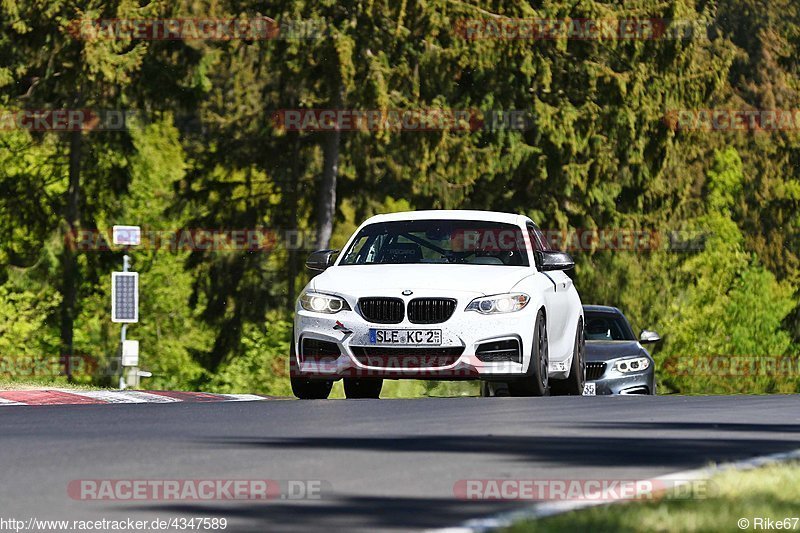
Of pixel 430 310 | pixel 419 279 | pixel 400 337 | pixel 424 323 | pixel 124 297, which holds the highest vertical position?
pixel 419 279

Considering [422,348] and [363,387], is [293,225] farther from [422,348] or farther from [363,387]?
[422,348]

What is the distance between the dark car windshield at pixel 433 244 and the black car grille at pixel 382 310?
40.4 inches

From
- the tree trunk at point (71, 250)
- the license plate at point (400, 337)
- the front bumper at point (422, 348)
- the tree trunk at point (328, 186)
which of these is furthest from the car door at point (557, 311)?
the tree trunk at point (71, 250)

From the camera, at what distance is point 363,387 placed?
63.6ft

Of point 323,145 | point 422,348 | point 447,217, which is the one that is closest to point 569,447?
point 422,348

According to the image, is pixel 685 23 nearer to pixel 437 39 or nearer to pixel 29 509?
pixel 437 39

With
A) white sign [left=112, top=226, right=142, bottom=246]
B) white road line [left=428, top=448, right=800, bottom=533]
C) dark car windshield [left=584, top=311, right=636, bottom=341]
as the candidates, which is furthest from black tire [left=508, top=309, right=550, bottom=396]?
white sign [left=112, top=226, right=142, bottom=246]

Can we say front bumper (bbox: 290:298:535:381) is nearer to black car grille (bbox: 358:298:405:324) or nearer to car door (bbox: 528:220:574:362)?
black car grille (bbox: 358:298:405:324)

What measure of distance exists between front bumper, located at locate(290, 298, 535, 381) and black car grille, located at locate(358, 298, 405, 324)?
0.19 feet

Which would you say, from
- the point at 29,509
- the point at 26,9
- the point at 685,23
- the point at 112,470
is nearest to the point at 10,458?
the point at 112,470

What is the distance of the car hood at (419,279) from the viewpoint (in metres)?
16.7

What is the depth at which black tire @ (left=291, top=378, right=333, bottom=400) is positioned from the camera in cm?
1766

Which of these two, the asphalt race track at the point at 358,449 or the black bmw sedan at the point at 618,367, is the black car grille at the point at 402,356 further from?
the black bmw sedan at the point at 618,367

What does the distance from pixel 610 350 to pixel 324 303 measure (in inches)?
305
